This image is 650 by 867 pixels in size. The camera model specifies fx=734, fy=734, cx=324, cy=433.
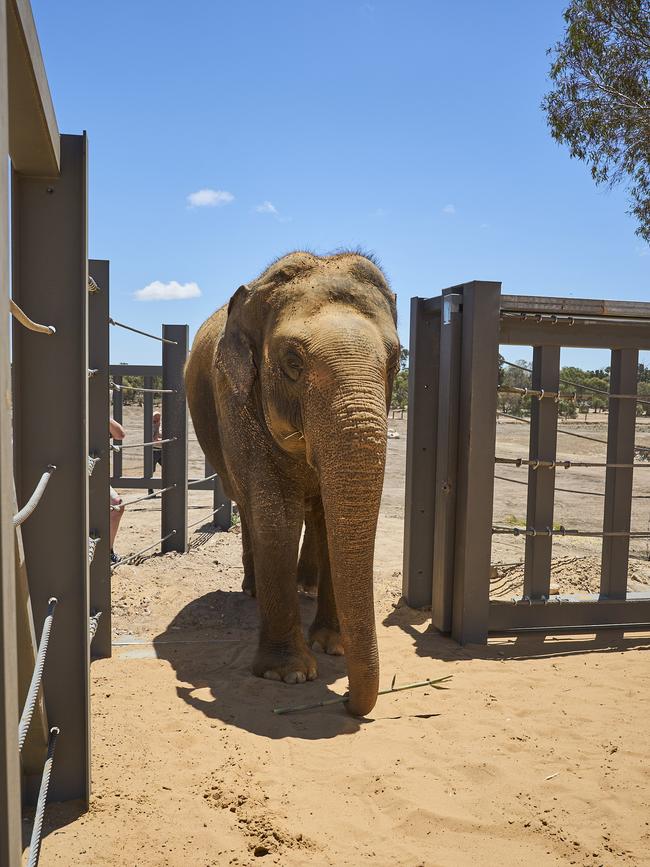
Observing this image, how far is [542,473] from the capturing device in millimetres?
5281

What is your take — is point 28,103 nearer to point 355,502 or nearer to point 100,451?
point 355,502

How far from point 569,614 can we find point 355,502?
2.67 metres

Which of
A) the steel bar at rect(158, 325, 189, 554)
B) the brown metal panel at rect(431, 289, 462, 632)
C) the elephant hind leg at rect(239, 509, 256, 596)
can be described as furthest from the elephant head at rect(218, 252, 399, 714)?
the steel bar at rect(158, 325, 189, 554)

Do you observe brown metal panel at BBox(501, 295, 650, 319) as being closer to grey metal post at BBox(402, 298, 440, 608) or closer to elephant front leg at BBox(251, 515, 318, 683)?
grey metal post at BBox(402, 298, 440, 608)

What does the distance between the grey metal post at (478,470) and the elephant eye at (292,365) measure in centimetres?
160

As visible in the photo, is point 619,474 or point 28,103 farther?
point 619,474

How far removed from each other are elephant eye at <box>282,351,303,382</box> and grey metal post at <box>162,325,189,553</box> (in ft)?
13.1

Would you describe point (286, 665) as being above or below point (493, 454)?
below

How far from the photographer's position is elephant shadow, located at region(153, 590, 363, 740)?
3.69 metres

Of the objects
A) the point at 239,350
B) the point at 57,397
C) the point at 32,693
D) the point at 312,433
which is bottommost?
the point at 32,693

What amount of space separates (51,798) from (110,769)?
368 mm

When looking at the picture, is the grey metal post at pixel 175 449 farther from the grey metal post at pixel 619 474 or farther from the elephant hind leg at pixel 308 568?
the grey metal post at pixel 619 474

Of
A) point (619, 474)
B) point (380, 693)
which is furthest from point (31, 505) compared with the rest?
point (619, 474)

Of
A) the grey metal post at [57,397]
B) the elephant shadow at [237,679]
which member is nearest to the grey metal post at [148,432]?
the elephant shadow at [237,679]
